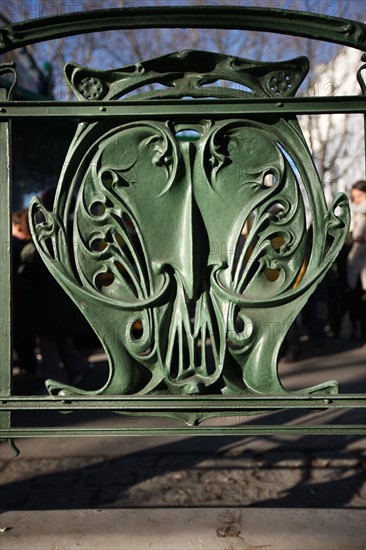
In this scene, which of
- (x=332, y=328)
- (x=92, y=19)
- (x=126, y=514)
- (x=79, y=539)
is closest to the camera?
(x=92, y=19)

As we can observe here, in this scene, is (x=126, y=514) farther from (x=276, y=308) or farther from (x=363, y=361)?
(x=363, y=361)

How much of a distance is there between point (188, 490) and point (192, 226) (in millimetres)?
1907

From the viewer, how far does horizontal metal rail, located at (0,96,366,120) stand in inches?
106

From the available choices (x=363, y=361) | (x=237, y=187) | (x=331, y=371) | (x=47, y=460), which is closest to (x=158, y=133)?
(x=237, y=187)

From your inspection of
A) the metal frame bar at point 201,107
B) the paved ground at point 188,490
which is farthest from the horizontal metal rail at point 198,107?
the paved ground at point 188,490

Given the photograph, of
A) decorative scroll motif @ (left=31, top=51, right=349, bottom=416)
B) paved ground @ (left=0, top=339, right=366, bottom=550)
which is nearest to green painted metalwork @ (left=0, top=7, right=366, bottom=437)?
decorative scroll motif @ (left=31, top=51, right=349, bottom=416)

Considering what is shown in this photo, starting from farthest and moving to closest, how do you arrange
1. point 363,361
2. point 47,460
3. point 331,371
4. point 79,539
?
point 363,361, point 331,371, point 47,460, point 79,539

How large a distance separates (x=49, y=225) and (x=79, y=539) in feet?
4.47

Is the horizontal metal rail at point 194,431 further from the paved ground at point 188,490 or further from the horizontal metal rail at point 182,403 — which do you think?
the paved ground at point 188,490

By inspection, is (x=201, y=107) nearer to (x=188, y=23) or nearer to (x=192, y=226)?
(x=188, y=23)

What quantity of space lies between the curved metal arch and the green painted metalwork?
0.01 m

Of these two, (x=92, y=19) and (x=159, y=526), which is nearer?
(x=92, y=19)

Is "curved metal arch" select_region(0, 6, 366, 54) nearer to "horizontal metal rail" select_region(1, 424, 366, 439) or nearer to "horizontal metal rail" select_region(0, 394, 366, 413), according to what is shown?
"horizontal metal rail" select_region(0, 394, 366, 413)

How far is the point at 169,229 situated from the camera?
278 centimetres
